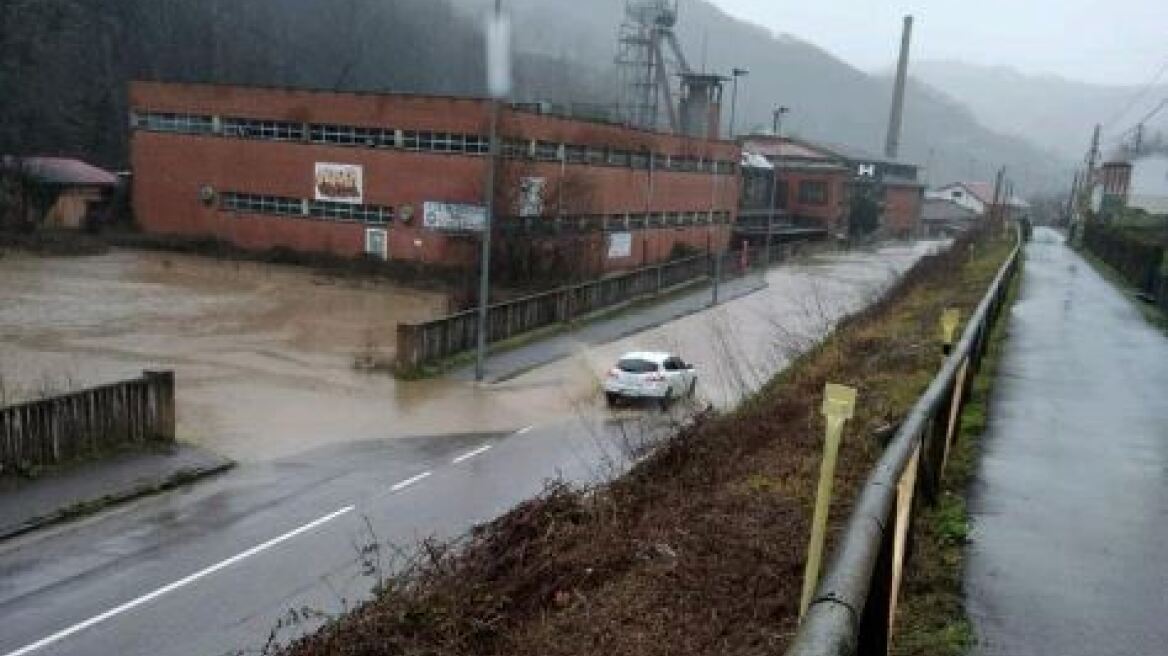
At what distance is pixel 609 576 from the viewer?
6.52 metres

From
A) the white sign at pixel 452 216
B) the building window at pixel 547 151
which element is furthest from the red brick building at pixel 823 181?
the white sign at pixel 452 216

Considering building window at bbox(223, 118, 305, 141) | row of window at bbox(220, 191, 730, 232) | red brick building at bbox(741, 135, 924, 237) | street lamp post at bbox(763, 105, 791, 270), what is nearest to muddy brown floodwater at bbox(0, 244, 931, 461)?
row of window at bbox(220, 191, 730, 232)

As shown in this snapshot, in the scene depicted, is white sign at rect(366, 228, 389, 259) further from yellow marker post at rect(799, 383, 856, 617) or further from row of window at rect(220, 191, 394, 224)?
yellow marker post at rect(799, 383, 856, 617)

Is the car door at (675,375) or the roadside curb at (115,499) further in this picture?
the car door at (675,375)

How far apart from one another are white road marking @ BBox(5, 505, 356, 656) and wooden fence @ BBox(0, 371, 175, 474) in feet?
14.7

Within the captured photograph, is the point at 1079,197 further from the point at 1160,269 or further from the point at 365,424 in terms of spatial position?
the point at 365,424

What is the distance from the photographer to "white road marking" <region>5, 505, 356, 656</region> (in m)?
11.4

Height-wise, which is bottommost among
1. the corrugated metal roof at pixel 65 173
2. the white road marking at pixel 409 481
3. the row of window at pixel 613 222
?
the white road marking at pixel 409 481

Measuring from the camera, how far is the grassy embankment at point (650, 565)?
5434 millimetres

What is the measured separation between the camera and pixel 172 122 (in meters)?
54.2

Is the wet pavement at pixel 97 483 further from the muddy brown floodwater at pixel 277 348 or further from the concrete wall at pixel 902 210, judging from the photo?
the concrete wall at pixel 902 210

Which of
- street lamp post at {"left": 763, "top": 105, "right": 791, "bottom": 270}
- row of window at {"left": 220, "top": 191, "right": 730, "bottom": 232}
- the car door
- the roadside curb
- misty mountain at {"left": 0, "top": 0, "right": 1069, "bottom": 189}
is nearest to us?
the roadside curb

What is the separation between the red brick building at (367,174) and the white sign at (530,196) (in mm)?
76

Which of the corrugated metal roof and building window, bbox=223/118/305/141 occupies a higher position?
building window, bbox=223/118/305/141
